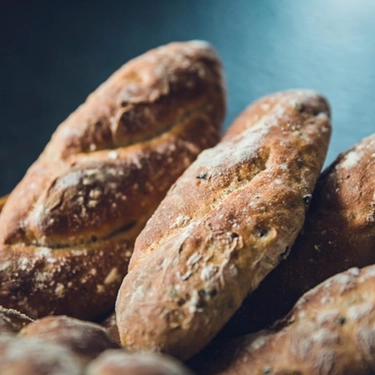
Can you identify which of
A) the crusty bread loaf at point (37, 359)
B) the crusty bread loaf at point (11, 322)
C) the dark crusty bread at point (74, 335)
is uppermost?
the crusty bread loaf at point (37, 359)

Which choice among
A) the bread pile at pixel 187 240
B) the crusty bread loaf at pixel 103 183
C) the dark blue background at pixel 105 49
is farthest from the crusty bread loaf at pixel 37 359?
the dark blue background at pixel 105 49

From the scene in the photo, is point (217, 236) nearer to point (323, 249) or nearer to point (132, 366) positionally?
point (323, 249)

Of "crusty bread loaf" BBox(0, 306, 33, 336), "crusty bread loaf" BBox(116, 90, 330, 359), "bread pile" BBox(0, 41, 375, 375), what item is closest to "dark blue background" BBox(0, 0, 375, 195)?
"bread pile" BBox(0, 41, 375, 375)

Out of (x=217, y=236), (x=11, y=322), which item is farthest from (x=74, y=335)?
(x=217, y=236)

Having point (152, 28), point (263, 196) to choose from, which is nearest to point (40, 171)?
point (263, 196)

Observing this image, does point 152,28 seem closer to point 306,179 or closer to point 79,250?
point 79,250

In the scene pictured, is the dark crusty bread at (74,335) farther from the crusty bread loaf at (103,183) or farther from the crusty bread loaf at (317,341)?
the crusty bread loaf at (103,183)

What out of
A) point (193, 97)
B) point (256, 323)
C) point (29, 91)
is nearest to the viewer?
point (256, 323)
